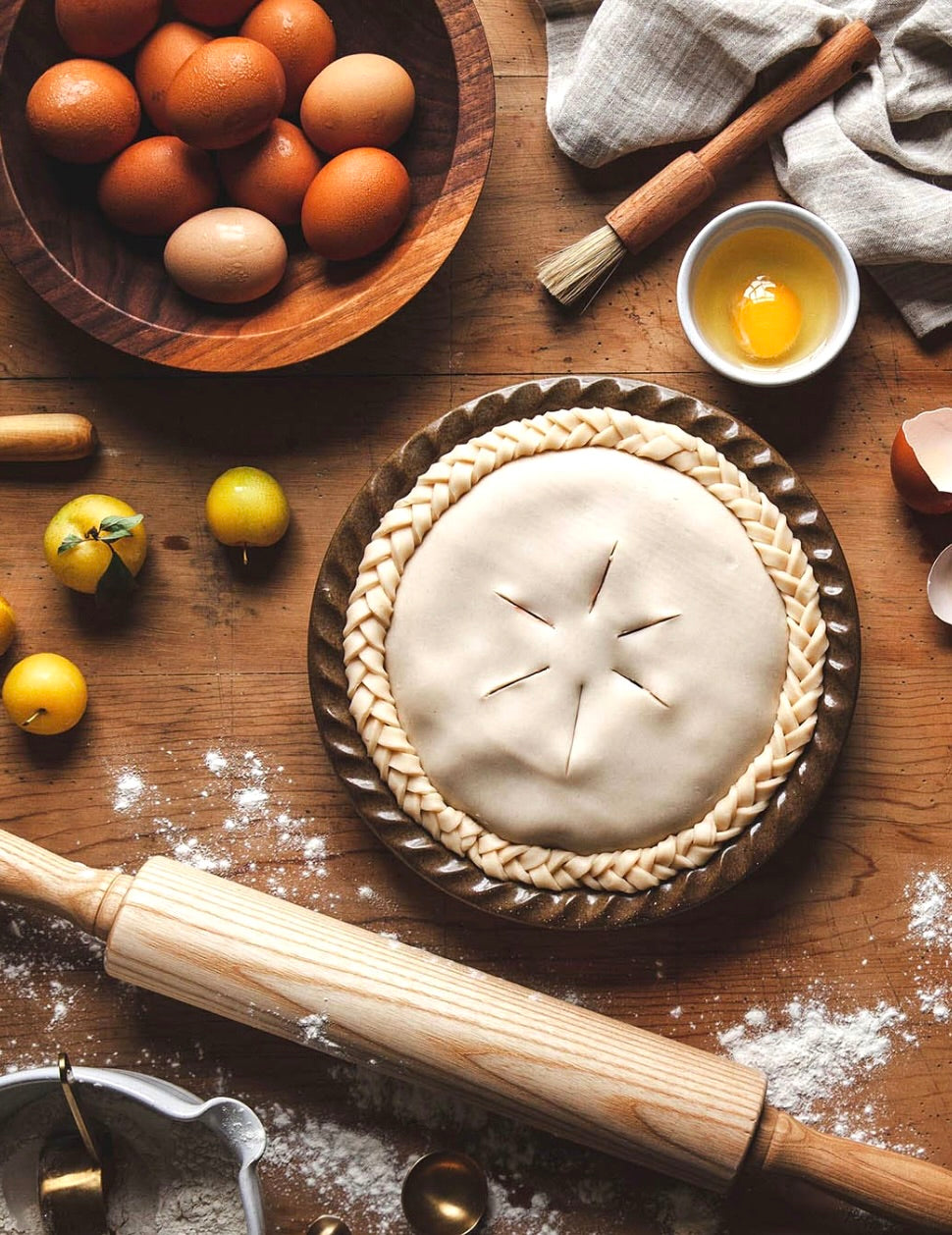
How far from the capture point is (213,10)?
1590 millimetres

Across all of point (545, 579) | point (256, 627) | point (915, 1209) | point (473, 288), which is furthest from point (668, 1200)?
point (473, 288)

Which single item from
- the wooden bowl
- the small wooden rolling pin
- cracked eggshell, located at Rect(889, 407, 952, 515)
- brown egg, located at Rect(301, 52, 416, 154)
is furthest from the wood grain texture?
brown egg, located at Rect(301, 52, 416, 154)

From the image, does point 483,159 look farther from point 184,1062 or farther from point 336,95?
point 184,1062

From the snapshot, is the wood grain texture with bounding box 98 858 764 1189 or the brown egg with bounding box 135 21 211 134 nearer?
the wood grain texture with bounding box 98 858 764 1189

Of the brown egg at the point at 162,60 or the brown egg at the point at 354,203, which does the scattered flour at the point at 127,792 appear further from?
the brown egg at the point at 162,60

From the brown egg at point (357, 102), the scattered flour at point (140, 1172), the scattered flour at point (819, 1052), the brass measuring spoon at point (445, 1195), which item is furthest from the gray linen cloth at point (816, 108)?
the scattered flour at point (140, 1172)

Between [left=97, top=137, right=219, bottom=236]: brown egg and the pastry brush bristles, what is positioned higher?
[left=97, top=137, right=219, bottom=236]: brown egg

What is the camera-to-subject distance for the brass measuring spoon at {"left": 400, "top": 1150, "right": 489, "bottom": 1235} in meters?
1.59

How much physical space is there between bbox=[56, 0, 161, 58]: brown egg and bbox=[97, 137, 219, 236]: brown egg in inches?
5.2

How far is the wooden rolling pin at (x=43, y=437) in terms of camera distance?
1661mm

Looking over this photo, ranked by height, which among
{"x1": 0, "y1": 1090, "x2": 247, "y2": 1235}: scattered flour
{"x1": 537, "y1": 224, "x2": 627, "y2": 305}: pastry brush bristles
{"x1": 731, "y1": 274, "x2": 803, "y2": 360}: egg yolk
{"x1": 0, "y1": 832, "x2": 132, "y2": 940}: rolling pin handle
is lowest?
{"x1": 0, "y1": 1090, "x2": 247, "y2": 1235}: scattered flour

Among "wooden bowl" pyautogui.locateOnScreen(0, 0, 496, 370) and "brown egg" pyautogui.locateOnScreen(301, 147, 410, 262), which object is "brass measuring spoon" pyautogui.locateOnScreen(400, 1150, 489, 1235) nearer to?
"wooden bowl" pyautogui.locateOnScreen(0, 0, 496, 370)

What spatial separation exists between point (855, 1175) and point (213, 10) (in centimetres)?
179

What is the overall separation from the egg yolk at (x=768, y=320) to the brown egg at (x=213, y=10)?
32.6 inches
